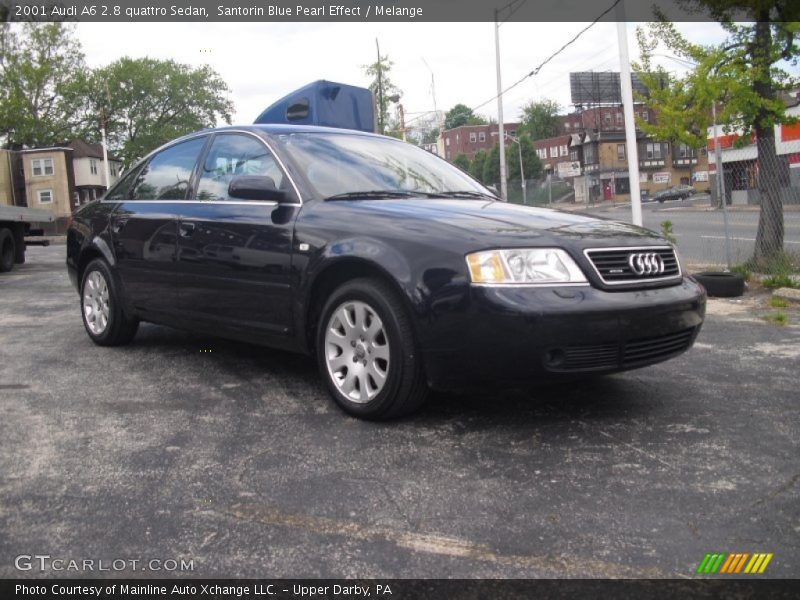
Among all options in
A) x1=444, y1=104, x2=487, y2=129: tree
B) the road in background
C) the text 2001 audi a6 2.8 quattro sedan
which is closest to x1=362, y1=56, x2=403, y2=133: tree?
the road in background

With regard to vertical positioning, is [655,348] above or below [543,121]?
below

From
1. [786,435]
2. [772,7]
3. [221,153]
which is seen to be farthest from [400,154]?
[772,7]

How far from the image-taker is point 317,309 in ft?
14.0

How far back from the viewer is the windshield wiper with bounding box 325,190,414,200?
4410 mm

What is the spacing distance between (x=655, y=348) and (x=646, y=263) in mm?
439

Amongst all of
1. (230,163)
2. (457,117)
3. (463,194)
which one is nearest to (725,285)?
(463,194)

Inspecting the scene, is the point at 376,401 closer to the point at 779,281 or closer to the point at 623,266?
the point at 623,266

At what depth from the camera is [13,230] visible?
50.2ft

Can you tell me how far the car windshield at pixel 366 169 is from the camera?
4.55 m

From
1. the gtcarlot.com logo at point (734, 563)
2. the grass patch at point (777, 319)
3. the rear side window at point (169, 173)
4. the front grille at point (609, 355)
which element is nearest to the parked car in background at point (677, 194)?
the grass patch at point (777, 319)

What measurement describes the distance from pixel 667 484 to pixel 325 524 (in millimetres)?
1383

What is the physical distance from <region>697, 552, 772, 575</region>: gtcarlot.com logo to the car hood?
163cm

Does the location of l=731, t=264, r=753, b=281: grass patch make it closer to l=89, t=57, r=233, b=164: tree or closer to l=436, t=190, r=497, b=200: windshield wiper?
l=436, t=190, r=497, b=200: windshield wiper

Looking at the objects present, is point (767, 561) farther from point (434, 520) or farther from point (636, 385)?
point (636, 385)
